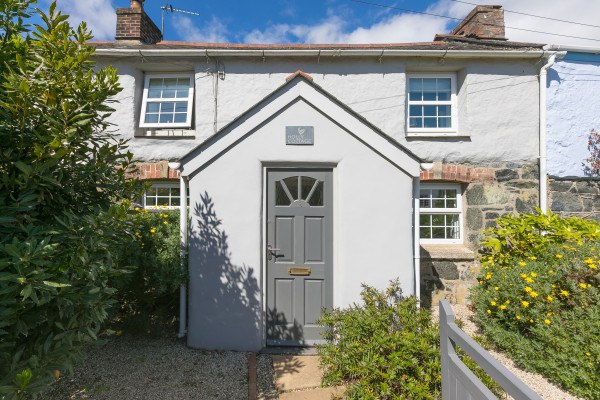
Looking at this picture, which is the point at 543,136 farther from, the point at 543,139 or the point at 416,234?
the point at 416,234

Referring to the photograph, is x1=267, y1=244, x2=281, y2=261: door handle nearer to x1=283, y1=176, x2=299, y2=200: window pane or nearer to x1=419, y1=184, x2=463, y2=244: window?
x1=283, y1=176, x2=299, y2=200: window pane

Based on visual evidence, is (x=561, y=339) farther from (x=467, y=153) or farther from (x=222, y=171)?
(x=222, y=171)

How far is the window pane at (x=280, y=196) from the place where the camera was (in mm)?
4805

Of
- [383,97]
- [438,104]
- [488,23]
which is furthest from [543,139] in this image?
[383,97]

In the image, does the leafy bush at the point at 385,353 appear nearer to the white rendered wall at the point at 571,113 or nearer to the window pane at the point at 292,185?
the window pane at the point at 292,185

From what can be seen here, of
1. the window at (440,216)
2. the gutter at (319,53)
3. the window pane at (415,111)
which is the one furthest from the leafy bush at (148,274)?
the window pane at (415,111)

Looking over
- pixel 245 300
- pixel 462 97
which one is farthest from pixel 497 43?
pixel 245 300

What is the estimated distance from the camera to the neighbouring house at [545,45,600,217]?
696 centimetres

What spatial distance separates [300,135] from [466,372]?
3463 millimetres

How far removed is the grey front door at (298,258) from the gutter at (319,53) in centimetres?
344

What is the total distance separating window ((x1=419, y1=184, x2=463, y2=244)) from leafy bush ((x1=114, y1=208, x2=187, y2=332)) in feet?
17.1

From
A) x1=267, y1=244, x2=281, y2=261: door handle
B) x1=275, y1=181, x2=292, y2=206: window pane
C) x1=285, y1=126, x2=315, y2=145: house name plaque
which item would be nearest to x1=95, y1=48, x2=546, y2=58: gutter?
x1=285, y1=126, x2=315, y2=145: house name plaque

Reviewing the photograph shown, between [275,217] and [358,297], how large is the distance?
166 cm

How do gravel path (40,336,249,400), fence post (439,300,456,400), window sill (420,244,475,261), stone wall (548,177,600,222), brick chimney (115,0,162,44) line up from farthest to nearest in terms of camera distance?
brick chimney (115,0,162,44) → stone wall (548,177,600,222) → window sill (420,244,475,261) → gravel path (40,336,249,400) → fence post (439,300,456,400)
